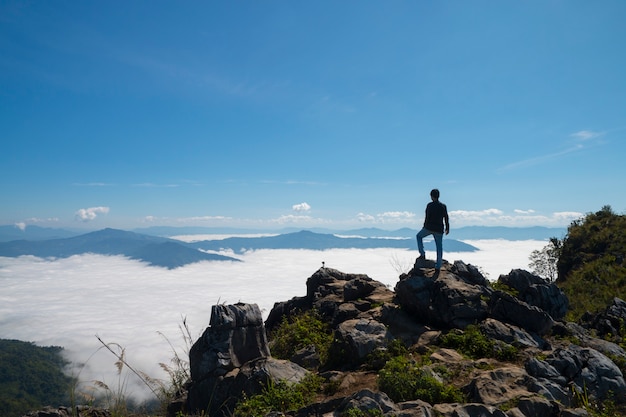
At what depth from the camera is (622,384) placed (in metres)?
9.61

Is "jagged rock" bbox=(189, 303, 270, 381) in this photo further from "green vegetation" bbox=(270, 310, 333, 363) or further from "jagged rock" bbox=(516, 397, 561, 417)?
"jagged rock" bbox=(516, 397, 561, 417)

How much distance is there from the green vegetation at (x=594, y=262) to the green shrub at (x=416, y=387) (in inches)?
737

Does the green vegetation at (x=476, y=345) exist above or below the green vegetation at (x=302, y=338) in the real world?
above

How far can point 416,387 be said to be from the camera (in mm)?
8391

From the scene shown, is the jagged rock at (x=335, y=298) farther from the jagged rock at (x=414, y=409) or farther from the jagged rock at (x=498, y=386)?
the jagged rock at (x=414, y=409)

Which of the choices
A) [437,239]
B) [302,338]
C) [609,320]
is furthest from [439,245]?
[609,320]

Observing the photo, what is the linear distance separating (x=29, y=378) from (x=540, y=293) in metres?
184

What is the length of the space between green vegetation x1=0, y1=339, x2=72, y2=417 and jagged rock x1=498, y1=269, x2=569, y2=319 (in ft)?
419

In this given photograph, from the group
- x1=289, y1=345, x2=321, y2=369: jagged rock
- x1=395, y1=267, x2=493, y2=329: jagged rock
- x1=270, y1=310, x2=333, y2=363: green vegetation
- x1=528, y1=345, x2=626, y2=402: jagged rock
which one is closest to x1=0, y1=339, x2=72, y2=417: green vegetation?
x1=270, y1=310, x2=333, y2=363: green vegetation

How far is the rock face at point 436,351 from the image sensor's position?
26.3ft

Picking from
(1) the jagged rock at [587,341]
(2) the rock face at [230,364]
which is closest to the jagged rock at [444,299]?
(1) the jagged rock at [587,341]

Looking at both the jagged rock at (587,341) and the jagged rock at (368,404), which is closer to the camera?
the jagged rock at (368,404)

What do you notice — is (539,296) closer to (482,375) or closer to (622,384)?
(622,384)

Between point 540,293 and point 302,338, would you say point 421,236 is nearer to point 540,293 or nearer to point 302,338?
point 540,293
